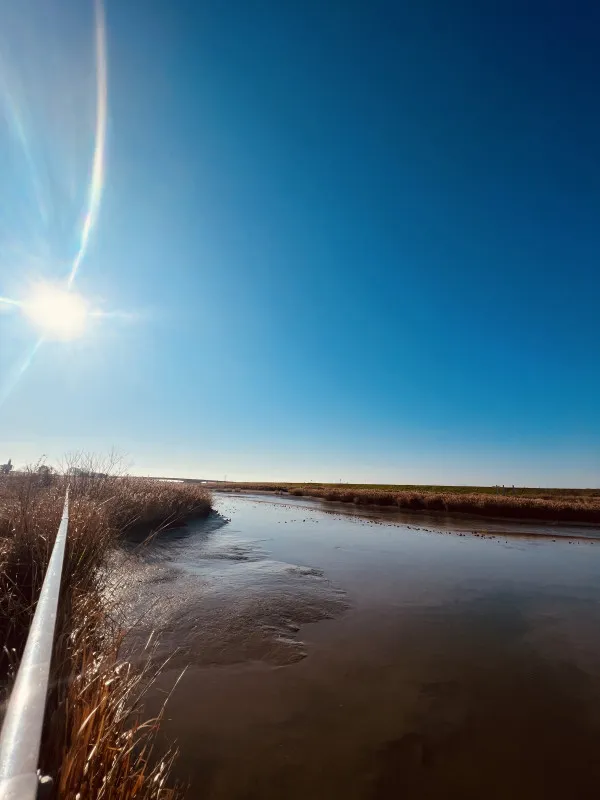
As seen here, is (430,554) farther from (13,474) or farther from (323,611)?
(13,474)

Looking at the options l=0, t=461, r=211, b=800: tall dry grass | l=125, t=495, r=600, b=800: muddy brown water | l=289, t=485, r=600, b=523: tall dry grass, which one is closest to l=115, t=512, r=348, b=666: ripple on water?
l=125, t=495, r=600, b=800: muddy brown water

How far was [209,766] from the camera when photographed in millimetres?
3850

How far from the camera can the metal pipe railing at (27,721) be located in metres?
0.84

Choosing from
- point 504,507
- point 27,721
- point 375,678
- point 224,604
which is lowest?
point 375,678

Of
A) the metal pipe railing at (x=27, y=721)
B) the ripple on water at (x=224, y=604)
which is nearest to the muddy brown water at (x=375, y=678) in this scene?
the ripple on water at (x=224, y=604)

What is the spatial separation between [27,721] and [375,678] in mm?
→ 5811

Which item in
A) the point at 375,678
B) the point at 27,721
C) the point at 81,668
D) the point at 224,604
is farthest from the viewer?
the point at 224,604

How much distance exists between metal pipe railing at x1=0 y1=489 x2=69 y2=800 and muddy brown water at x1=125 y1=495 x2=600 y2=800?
10.7ft

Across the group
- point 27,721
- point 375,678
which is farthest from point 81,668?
point 375,678

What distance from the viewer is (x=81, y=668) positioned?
11.1 ft

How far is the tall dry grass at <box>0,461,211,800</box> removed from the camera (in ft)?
7.82

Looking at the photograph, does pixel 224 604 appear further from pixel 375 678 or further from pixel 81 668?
pixel 81 668

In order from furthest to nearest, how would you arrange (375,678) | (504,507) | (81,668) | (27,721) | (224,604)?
(504,507) < (224,604) < (375,678) < (81,668) < (27,721)

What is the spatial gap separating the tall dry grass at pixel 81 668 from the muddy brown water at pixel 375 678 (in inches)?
34.3
